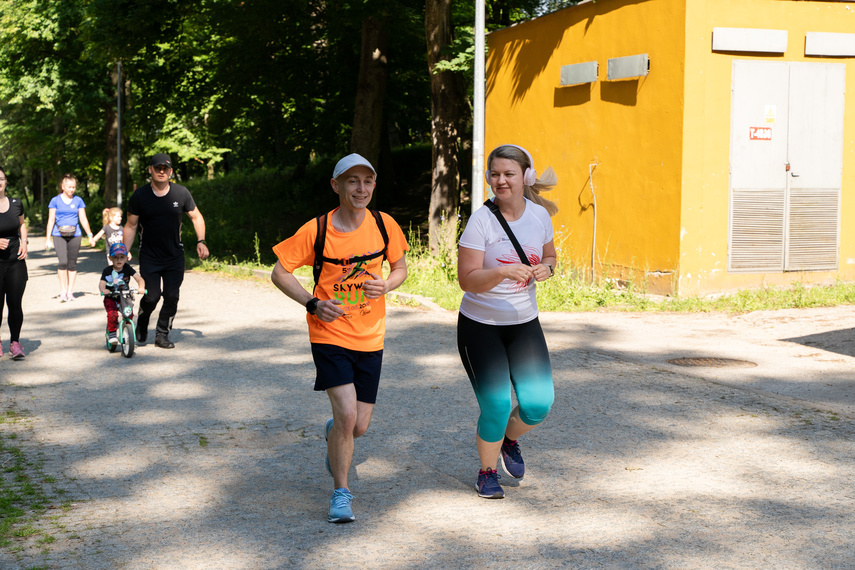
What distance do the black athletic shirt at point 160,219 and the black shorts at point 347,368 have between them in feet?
17.7

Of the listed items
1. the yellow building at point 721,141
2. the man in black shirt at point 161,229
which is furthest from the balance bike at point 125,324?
the yellow building at point 721,141

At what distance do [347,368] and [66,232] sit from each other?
1175cm

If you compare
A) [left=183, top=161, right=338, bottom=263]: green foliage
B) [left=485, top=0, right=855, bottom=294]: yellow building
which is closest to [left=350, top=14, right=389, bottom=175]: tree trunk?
[left=183, top=161, right=338, bottom=263]: green foliage

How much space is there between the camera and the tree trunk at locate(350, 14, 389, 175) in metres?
24.7

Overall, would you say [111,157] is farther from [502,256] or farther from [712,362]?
[502,256]

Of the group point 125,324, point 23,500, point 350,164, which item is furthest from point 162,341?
point 350,164

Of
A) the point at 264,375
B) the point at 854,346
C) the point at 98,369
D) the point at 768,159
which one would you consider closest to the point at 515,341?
the point at 264,375

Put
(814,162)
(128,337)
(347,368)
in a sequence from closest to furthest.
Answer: (347,368) → (128,337) → (814,162)

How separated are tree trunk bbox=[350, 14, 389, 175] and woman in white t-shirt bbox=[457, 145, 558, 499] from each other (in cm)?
1961

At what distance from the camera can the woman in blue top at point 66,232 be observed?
1517 cm

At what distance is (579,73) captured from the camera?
52.9 ft

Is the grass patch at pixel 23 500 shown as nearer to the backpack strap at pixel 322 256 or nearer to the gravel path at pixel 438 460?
the gravel path at pixel 438 460

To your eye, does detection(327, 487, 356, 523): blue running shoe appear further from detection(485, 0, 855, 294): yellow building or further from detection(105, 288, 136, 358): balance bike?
detection(485, 0, 855, 294): yellow building

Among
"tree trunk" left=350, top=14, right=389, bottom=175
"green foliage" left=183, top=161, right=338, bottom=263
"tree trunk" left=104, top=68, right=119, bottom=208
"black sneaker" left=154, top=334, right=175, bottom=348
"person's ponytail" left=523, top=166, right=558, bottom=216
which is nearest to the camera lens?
"person's ponytail" left=523, top=166, right=558, bottom=216
